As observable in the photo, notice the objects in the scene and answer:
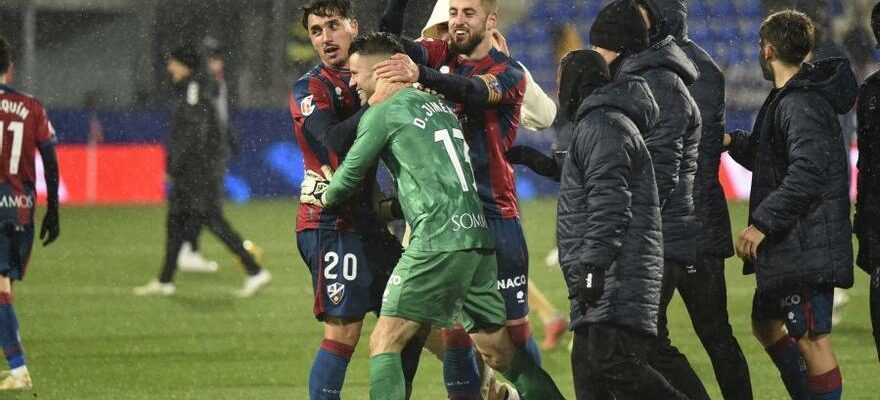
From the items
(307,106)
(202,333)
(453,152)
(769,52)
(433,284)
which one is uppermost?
(769,52)

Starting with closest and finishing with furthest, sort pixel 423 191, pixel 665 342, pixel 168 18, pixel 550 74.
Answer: pixel 423 191 → pixel 665 342 → pixel 550 74 → pixel 168 18

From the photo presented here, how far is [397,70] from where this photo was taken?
557 centimetres

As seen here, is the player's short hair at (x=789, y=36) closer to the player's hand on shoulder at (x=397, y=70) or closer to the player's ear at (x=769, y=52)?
the player's ear at (x=769, y=52)

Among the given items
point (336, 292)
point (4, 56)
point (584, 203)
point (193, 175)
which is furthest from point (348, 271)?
point (193, 175)

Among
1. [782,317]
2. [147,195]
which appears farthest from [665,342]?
[147,195]

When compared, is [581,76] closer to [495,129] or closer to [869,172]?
[495,129]

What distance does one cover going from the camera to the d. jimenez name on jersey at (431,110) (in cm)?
557

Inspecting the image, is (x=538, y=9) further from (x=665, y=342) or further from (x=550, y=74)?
(x=665, y=342)

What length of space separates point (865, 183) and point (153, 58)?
75.3 ft

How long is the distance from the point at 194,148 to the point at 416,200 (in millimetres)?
7408

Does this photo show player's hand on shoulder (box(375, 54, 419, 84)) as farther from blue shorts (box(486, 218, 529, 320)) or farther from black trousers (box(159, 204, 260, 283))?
black trousers (box(159, 204, 260, 283))

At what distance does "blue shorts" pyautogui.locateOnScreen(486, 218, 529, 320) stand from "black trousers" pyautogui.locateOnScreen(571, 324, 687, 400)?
827mm

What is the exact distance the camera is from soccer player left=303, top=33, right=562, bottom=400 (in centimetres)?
554

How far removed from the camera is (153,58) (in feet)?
90.3
